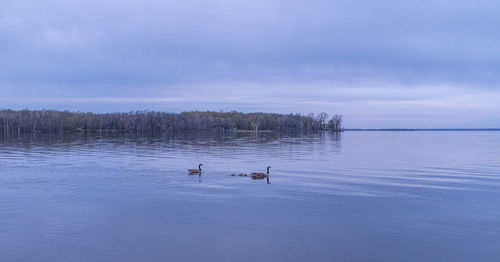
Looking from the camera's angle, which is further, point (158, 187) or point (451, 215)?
point (158, 187)

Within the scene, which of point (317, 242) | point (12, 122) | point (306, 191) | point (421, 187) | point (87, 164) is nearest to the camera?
point (317, 242)

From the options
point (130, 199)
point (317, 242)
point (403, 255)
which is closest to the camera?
point (403, 255)

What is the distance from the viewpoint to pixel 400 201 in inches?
803

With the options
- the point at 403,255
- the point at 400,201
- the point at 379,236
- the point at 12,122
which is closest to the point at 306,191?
the point at 400,201

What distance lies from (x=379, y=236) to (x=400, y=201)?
672 centimetres

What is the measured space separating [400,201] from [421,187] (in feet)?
17.9

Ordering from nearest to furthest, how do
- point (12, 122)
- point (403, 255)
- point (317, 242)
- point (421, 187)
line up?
1. point (403, 255)
2. point (317, 242)
3. point (421, 187)
4. point (12, 122)

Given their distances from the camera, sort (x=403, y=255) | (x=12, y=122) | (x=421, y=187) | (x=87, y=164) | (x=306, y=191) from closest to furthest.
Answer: (x=403, y=255), (x=306, y=191), (x=421, y=187), (x=87, y=164), (x=12, y=122)

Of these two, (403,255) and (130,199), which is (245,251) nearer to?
(403,255)

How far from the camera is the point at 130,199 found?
2031cm

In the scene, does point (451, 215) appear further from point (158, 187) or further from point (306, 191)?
point (158, 187)

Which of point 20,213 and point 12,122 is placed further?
point 12,122

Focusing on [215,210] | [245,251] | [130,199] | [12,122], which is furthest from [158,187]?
[12,122]

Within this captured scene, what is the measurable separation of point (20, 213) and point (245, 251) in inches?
425
